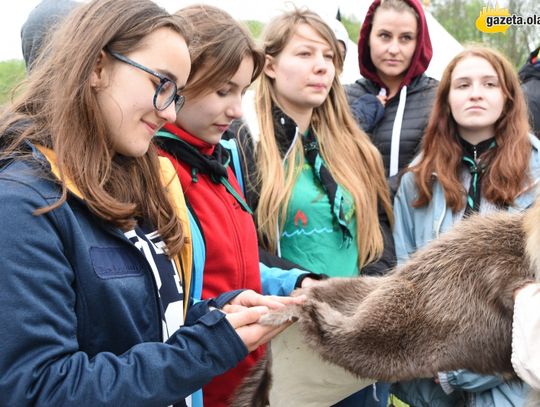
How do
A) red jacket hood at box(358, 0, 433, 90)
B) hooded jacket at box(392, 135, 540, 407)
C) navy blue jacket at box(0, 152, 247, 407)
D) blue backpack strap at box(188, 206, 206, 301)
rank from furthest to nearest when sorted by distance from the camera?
red jacket hood at box(358, 0, 433, 90), hooded jacket at box(392, 135, 540, 407), blue backpack strap at box(188, 206, 206, 301), navy blue jacket at box(0, 152, 247, 407)

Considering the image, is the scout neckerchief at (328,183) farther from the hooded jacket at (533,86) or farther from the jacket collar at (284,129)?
the hooded jacket at (533,86)

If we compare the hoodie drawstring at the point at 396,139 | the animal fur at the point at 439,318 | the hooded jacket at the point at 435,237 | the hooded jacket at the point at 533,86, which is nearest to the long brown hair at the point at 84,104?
the animal fur at the point at 439,318

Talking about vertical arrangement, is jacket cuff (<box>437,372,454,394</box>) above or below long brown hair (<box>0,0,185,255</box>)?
below

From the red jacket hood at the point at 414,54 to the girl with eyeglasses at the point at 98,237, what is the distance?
2408 mm

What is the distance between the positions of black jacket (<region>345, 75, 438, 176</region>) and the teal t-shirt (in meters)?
0.94

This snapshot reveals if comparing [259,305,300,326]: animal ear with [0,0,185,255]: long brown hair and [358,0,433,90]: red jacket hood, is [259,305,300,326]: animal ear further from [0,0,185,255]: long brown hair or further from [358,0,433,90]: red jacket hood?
[358,0,433,90]: red jacket hood

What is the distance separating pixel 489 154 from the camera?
9.92 feet

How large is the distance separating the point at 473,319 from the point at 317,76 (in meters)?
1.54

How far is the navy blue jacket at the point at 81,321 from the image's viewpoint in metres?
1.28

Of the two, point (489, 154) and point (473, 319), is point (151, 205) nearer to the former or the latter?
point (473, 319)

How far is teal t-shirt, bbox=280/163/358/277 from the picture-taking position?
2746 millimetres

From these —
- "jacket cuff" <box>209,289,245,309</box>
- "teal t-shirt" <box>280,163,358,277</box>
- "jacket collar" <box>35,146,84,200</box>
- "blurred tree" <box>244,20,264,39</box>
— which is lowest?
"teal t-shirt" <box>280,163,358,277</box>

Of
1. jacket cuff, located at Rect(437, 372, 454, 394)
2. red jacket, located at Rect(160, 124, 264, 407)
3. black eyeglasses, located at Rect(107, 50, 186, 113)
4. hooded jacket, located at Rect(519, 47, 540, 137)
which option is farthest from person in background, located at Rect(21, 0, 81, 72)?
hooded jacket, located at Rect(519, 47, 540, 137)

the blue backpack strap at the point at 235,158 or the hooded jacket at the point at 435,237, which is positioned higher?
the blue backpack strap at the point at 235,158
